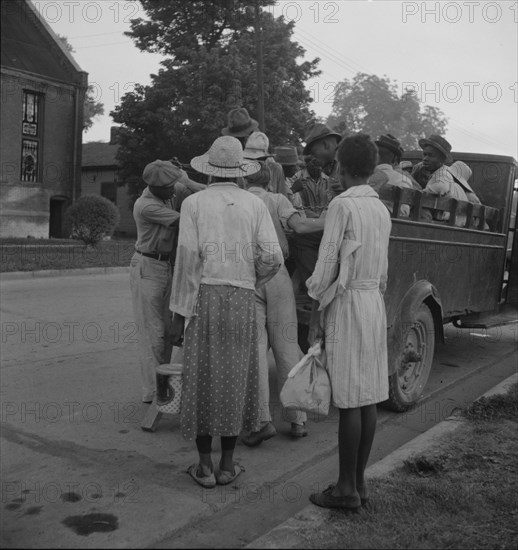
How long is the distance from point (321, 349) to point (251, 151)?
1898 millimetres

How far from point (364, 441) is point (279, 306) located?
137cm

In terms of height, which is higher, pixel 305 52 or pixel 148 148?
pixel 305 52

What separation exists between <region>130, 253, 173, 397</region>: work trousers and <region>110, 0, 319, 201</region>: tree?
22.7m

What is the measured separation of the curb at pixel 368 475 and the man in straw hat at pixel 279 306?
31.9 inches

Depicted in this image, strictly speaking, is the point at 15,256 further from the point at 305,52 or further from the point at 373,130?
the point at 373,130

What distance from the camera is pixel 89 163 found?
4250 centimetres

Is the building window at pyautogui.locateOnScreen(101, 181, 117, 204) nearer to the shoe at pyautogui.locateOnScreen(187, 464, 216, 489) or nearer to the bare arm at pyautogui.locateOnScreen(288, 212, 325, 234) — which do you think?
the bare arm at pyautogui.locateOnScreen(288, 212, 325, 234)

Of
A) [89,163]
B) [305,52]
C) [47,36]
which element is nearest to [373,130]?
[89,163]

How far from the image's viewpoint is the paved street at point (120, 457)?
3.33 m

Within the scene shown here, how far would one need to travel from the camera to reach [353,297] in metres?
3.51

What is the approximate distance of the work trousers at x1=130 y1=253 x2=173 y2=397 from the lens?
16.7 feet

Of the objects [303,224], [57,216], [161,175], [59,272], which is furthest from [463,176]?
[57,216]

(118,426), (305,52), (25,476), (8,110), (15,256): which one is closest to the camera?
(25,476)

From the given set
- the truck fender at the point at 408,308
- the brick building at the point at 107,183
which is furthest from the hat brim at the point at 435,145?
the brick building at the point at 107,183
